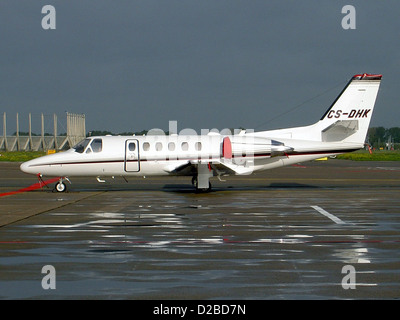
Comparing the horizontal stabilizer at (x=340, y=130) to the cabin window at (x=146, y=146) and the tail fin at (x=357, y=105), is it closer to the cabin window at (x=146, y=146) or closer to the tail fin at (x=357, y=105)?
the tail fin at (x=357, y=105)

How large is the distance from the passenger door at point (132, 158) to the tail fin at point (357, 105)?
29.4ft

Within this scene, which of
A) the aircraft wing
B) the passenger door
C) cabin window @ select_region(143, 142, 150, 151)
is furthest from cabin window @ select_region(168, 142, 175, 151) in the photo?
the passenger door

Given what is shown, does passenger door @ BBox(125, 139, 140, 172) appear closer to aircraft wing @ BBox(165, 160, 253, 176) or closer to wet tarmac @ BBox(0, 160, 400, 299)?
aircraft wing @ BBox(165, 160, 253, 176)

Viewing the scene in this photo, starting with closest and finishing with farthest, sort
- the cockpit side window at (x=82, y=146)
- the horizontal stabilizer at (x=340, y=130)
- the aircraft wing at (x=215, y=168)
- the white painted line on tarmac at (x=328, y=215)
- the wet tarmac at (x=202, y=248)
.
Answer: the wet tarmac at (x=202, y=248)
the white painted line on tarmac at (x=328, y=215)
the aircraft wing at (x=215, y=168)
the horizontal stabilizer at (x=340, y=130)
the cockpit side window at (x=82, y=146)

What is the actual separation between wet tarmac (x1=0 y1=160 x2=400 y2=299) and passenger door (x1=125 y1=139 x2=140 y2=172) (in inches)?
154

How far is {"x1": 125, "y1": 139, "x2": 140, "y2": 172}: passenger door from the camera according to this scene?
29203 millimetres

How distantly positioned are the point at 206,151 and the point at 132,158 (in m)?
3.56

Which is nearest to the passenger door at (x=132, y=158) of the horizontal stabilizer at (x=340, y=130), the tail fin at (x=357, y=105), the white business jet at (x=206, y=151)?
the white business jet at (x=206, y=151)

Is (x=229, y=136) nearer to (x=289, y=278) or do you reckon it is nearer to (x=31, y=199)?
(x=31, y=199)

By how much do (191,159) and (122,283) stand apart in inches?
761

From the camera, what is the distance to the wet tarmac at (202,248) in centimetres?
961
